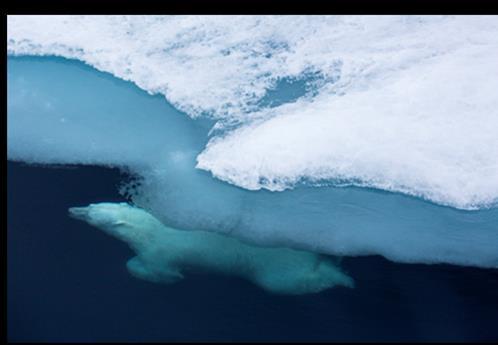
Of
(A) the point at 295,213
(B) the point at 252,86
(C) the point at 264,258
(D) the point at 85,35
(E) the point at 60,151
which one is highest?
(D) the point at 85,35

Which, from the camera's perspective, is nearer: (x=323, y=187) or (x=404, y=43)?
(x=323, y=187)

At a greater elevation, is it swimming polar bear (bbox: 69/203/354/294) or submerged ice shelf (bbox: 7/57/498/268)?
submerged ice shelf (bbox: 7/57/498/268)

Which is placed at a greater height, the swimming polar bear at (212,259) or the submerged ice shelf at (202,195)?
the submerged ice shelf at (202,195)

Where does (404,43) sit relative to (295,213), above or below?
above

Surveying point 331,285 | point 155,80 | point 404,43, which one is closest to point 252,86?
point 155,80

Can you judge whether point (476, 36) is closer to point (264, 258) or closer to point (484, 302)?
point (484, 302)
